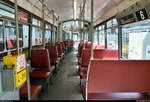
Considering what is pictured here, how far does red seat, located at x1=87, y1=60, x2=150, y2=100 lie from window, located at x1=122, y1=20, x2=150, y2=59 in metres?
1.04

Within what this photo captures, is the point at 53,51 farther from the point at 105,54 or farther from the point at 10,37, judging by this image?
the point at 10,37

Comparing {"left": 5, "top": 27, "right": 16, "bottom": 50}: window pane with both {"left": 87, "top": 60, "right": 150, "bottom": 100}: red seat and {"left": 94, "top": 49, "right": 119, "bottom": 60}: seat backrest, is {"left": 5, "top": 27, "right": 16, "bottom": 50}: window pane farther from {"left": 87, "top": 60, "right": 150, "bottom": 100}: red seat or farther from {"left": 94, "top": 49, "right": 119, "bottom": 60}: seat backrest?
{"left": 94, "top": 49, "right": 119, "bottom": 60}: seat backrest

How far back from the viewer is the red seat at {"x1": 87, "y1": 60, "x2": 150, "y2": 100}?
1.69m

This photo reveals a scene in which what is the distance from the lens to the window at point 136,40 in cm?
252

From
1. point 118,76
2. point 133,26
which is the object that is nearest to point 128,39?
point 133,26

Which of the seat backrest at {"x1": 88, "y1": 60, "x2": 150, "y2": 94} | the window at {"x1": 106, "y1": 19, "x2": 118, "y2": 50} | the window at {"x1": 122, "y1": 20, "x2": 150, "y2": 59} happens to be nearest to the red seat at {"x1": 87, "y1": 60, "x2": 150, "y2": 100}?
the seat backrest at {"x1": 88, "y1": 60, "x2": 150, "y2": 94}

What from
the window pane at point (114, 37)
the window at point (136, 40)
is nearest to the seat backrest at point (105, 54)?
the window at point (136, 40)

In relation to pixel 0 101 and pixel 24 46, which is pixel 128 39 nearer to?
pixel 24 46

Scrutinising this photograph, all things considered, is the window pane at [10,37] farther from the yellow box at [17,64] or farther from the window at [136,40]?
the window at [136,40]

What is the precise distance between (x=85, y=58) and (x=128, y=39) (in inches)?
48.1

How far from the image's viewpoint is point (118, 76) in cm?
173

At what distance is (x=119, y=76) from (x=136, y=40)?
5.10ft

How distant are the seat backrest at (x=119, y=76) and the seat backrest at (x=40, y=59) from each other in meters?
1.70

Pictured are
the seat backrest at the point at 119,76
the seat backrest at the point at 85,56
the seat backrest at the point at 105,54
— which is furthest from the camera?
the seat backrest at the point at 105,54
